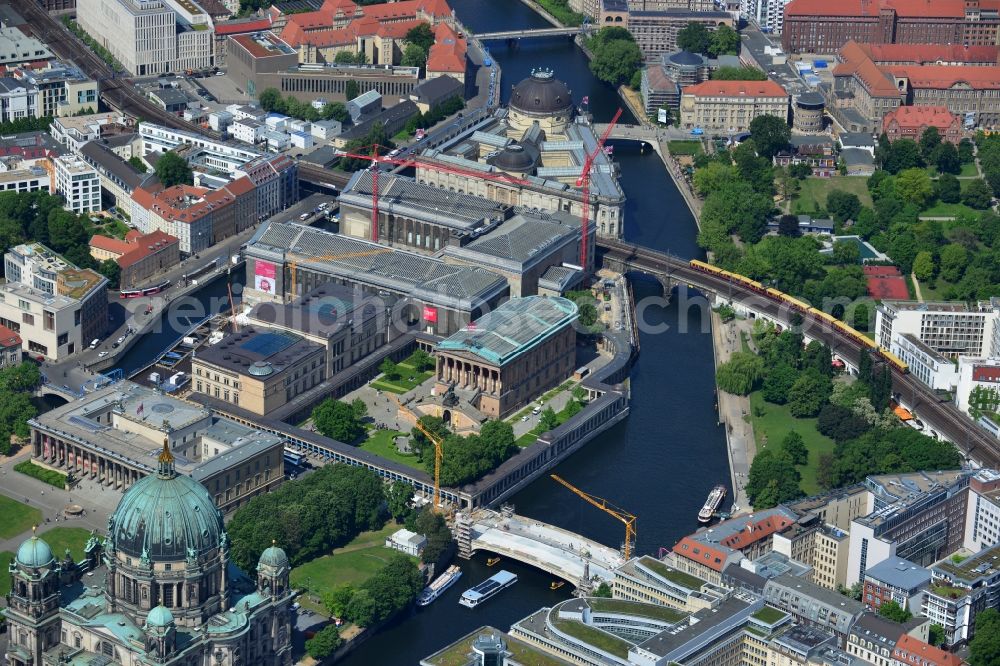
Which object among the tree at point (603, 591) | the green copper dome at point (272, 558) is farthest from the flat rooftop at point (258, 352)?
the tree at point (603, 591)

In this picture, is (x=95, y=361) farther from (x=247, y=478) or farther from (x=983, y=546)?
(x=983, y=546)

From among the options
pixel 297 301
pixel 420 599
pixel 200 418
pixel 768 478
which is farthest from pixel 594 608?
pixel 297 301

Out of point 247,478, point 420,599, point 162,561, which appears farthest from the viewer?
point 247,478

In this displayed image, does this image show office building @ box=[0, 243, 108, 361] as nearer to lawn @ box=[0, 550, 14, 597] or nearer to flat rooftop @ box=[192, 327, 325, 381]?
flat rooftop @ box=[192, 327, 325, 381]

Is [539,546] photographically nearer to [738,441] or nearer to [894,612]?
[738,441]

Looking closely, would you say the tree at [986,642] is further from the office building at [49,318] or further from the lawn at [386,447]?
the office building at [49,318]

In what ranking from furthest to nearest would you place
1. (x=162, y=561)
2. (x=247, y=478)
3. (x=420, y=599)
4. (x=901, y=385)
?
(x=901, y=385)
(x=247, y=478)
(x=420, y=599)
(x=162, y=561)
